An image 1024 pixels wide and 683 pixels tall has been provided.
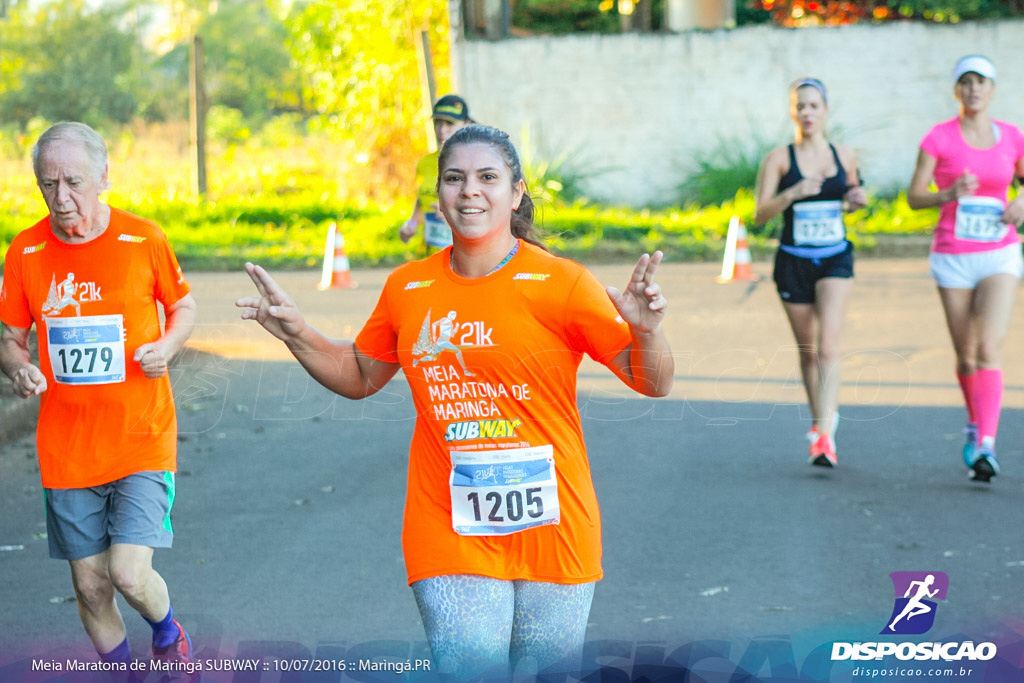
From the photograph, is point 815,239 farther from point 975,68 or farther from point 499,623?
point 499,623

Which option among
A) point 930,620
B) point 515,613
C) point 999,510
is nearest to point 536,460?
point 515,613

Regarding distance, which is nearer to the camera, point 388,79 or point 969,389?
point 969,389

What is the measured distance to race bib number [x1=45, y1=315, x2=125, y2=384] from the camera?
13.8 feet

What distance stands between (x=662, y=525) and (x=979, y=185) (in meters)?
2.61

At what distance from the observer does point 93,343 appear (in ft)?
13.9

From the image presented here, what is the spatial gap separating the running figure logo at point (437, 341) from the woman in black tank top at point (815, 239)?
4.24 metres

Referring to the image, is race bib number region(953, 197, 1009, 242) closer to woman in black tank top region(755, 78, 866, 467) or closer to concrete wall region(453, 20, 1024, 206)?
woman in black tank top region(755, 78, 866, 467)

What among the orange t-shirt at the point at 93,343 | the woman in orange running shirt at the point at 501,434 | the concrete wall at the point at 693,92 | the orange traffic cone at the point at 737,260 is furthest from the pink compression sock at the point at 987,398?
the concrete wall at the point at 693,92

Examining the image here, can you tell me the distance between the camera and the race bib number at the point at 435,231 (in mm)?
8656

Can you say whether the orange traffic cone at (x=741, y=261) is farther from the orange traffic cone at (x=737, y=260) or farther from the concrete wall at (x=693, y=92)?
the concrete wall at (x=693, y=92)

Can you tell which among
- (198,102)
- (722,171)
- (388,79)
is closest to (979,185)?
(722,171)

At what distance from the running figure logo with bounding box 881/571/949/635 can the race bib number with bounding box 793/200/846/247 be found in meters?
2.32

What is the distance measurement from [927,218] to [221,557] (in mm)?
14572

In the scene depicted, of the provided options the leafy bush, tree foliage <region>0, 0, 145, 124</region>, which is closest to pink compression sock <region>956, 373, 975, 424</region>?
the leafy bush
